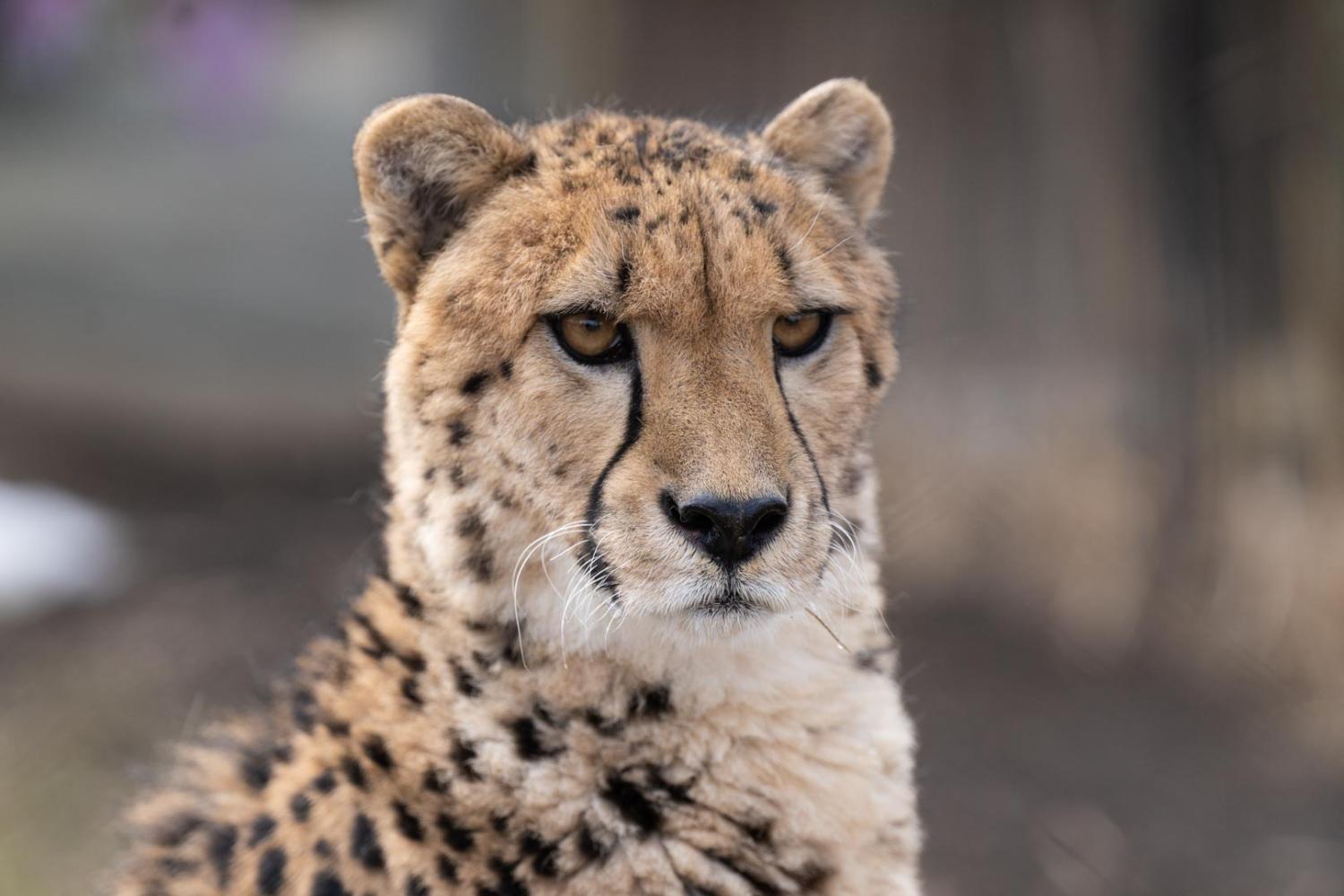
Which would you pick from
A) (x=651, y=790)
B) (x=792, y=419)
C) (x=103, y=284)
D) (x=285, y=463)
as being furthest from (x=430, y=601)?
(x=103, y=284)

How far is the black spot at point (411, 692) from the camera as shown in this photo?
183 centimetres

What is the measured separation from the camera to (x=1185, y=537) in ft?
16.2

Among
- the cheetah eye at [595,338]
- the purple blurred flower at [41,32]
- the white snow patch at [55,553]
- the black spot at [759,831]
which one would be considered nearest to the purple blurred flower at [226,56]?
the purple blurred flower at [41,32]

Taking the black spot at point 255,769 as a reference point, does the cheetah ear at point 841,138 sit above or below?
above

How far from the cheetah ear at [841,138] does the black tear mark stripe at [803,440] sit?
43 cm

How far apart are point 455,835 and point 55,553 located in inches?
152

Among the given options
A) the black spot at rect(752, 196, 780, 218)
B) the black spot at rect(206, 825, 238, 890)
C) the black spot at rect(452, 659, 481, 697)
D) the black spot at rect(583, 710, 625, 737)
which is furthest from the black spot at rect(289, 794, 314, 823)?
the black spot at rect(752, 196, 780, 218)

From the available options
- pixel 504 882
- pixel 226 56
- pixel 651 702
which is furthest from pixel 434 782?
pixel 226 56

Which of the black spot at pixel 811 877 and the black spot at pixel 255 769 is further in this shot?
the black spot at pixel 255 769

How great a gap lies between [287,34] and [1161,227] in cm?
352

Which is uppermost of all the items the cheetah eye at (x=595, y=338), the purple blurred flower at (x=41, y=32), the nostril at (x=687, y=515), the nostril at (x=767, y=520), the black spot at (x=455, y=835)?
the purple blurred flower at (x=41, y=32)

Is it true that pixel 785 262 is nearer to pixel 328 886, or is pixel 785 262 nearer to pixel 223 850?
pixel 328 886

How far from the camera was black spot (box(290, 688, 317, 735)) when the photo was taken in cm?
194

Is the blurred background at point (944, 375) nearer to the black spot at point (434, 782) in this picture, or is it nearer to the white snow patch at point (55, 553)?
the white snow patch at point (55, 553)
